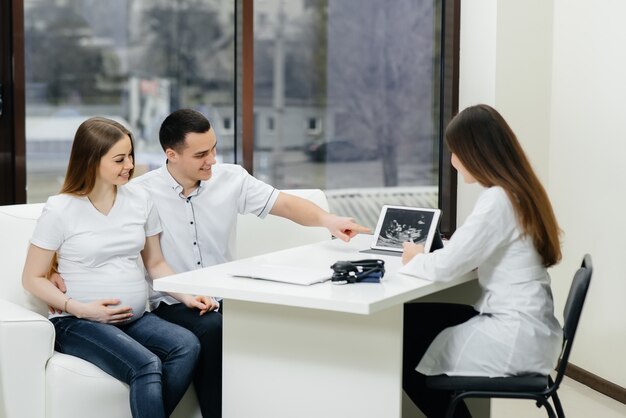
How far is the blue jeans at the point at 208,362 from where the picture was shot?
2705 mm

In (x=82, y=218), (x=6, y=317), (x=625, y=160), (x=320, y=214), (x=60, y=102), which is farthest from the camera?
(x=60, y=102)

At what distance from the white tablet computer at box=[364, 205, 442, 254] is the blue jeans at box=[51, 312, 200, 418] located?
2.23 ft

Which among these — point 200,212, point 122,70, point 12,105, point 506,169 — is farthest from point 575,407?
point 12,105

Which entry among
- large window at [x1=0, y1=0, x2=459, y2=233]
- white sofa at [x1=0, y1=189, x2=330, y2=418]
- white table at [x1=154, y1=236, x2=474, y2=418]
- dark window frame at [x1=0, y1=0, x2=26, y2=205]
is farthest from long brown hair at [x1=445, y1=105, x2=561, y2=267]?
dark window frame at [x1=0, y1=0, x2=26, y2=205]

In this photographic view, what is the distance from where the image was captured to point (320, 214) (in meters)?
3.19

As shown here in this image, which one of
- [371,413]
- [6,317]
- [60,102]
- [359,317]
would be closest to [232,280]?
[359,317]

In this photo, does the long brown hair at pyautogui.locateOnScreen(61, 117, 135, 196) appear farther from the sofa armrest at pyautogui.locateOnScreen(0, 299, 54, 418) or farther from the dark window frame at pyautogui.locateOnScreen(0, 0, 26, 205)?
the dark window frame at pyautogui.locateOnScreen(0, 0, 26, 205)

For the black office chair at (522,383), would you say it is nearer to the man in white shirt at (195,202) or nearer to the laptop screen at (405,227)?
the laptop screen at (405,227)

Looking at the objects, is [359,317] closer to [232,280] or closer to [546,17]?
[232,280]

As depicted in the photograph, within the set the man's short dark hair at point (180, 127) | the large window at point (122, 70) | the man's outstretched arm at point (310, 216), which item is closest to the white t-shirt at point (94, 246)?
the man's short dark hair at point (180, 127)

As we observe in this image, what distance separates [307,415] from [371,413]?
181mm

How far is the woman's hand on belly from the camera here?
2.65m

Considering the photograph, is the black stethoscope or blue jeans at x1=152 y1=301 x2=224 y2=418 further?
blue jeans at x1=152 y1=301 x2=224 y2=418

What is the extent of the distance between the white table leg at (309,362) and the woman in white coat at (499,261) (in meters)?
0.18
